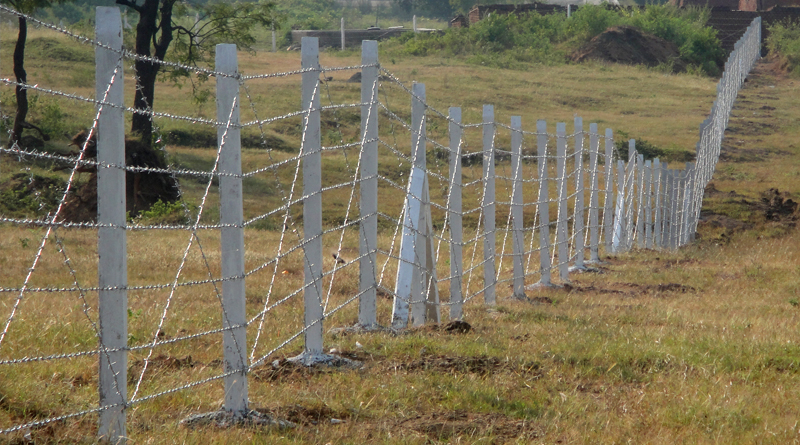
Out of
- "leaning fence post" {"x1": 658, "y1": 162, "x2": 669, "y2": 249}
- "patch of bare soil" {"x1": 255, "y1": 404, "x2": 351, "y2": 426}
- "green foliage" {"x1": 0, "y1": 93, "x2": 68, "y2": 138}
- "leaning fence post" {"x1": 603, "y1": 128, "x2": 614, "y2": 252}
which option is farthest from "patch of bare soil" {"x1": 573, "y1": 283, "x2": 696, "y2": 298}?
"green foliage" {"x1": 0, "y1": 93, "x2": 68, "y2": 138}

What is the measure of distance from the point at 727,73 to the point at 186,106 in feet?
49.7

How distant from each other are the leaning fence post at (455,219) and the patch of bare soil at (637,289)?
2.67 m

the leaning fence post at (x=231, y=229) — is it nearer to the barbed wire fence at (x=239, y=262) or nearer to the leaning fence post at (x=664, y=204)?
the barbed wire fence at (x=239, y=262)

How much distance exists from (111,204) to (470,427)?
183cm

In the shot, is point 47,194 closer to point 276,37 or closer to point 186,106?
point 186,106

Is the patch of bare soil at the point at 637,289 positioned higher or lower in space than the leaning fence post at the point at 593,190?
lower

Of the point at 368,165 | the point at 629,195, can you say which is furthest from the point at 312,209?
the point at 629,195

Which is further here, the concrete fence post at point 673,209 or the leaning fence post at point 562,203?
the concrete fence post at point 673,209

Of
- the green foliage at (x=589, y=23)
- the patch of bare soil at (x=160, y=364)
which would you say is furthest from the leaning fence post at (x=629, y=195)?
the green foliage at (x=589, y=23)

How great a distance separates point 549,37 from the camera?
42.9 meters

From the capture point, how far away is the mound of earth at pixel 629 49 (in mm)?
40062

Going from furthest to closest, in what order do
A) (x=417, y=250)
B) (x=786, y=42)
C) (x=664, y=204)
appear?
(x=786, y=42)
(x=664, y=204)
(x=417, y=250)

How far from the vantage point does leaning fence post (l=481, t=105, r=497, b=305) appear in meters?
7.93

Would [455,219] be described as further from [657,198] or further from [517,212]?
[657,198]
